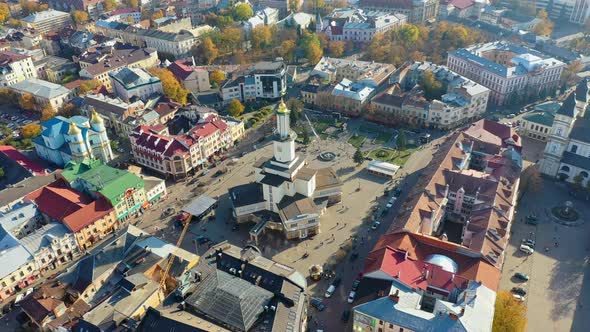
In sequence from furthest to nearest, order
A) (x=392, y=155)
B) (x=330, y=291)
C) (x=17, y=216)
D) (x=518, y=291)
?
(x=392, y=155), (x=17, y=216), (x=330, y=291), (x=518, y=291)

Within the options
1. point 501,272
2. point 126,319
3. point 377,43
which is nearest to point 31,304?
point 126,319

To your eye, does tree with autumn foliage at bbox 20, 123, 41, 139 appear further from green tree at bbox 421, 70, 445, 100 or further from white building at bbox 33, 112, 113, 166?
green tree at bbox 421, 70, 445, 100

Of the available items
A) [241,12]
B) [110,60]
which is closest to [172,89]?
[110,60]

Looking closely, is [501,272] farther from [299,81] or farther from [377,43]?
[377,43]

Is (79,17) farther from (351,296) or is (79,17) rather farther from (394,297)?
(394,297)

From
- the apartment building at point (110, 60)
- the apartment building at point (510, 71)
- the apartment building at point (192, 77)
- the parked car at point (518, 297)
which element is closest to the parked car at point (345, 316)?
the parked car at point (518, 297)

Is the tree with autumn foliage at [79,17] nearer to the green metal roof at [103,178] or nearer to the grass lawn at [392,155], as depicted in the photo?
the green metal roof at [103,178]

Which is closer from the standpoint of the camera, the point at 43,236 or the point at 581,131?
the point at 43,236

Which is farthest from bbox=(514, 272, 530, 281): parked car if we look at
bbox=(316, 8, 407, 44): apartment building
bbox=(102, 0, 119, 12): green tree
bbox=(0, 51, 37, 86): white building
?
bbox=(102, 0, 119, 12): green tree
